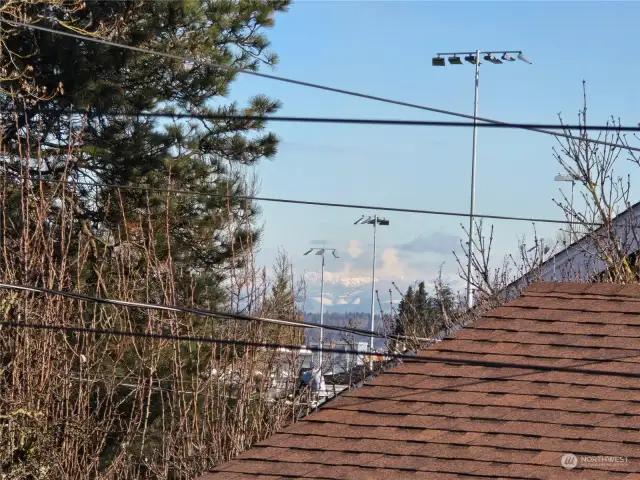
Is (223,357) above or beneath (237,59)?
beneath

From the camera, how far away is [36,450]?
10.6 metres

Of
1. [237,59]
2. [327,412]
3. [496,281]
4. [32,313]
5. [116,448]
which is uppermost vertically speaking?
[237,59]

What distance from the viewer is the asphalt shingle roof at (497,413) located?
5.86 m

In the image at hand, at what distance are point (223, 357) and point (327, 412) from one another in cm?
430

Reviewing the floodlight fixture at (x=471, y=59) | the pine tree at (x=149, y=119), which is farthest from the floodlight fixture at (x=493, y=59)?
the pine tree at (x=149, y=119)

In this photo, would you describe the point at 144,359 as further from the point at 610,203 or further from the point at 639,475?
the point at 610,203

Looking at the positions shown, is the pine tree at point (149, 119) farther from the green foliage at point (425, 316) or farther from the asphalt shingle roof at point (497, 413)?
the asphalt shingle roof at point (497, 413)

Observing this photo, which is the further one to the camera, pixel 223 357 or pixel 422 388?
pixel 223 357

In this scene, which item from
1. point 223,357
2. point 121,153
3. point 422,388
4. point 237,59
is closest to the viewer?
point 422,388

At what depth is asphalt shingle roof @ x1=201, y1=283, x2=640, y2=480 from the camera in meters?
5.86

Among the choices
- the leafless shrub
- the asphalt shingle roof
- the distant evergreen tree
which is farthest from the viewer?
the distant evergreen tree

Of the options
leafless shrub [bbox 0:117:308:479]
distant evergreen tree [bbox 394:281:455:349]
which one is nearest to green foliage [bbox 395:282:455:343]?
distant evergreen tree [bbox 394:281:455:349]

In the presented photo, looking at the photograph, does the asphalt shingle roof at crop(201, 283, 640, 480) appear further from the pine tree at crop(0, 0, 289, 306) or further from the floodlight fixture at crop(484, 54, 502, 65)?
the floodlight fixture at crop(484, 54, 502, 65)

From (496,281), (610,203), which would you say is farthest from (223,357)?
(610,203)
